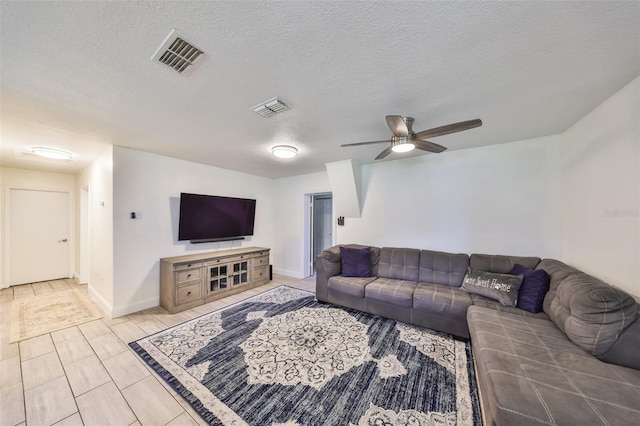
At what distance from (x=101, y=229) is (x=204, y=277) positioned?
1.78 m

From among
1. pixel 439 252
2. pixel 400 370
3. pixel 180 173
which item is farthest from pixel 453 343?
pixel 180 173

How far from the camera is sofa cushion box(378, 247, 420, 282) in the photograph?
334 cm

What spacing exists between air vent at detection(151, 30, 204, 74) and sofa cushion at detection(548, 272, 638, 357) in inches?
125

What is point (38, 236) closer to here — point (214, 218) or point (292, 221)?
point (214, 218)

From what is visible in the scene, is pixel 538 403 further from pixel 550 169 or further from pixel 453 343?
pixel 550 169

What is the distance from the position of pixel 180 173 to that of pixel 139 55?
9.06 feet

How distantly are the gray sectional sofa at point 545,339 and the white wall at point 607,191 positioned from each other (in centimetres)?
22

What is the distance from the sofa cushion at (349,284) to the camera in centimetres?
314

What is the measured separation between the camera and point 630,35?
4.10 feet

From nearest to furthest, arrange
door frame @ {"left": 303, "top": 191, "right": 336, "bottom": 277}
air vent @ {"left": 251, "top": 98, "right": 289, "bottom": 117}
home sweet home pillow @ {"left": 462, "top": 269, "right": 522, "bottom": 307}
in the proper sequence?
air vent @ {"left": 251, "top": 98, "right": 289, "bottom": 117} → home sweet home pillow @ {"left": 462, "top": 269, "right": 522, "bottom": 307} → door frame @ {"left": 303, "top": 191, "right": 336, "bottom": 277}

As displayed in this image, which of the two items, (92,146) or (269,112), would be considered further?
(92,146)

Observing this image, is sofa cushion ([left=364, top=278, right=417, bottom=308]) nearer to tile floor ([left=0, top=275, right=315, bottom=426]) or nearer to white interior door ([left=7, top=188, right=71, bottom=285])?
tile floor ([left=0, top=275, right=315, bottom=426])

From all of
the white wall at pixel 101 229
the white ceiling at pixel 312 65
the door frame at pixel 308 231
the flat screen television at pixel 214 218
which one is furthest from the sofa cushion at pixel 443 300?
the white wall at pixel 101 229

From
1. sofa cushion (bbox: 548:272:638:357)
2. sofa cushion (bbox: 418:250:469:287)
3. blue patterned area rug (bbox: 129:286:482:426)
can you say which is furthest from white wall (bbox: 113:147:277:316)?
sofa cushion (bbox: 548:272:638:357)
